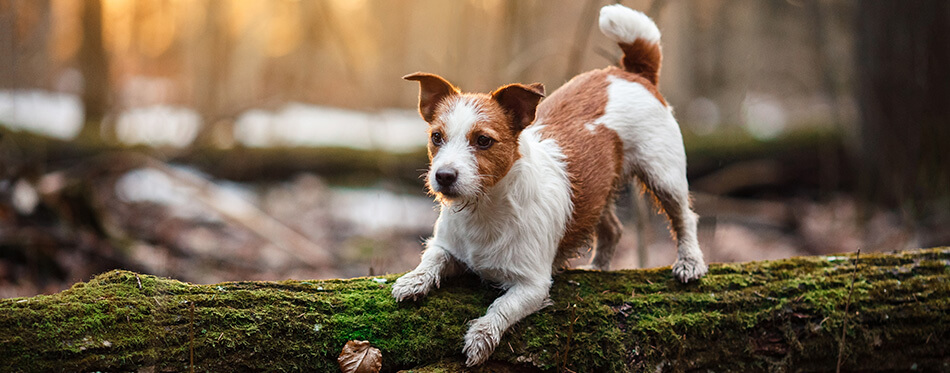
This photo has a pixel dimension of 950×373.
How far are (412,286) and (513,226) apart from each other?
681 mm

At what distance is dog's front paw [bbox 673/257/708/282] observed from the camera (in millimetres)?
4043

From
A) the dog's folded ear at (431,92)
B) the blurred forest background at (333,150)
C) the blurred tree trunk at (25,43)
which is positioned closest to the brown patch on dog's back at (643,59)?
the blurred forest background at (333,150)

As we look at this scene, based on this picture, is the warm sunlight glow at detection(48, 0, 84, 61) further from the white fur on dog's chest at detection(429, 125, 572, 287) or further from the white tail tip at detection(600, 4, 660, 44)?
the white fur on dog's chest at detection(429, 125, 572, 287)

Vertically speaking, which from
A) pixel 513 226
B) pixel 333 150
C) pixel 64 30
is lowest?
pixel 333 150

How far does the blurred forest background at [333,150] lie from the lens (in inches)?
275

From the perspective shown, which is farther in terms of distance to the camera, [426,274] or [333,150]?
[333,150]

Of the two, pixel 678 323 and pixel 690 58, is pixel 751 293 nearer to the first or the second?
pixel 678 323

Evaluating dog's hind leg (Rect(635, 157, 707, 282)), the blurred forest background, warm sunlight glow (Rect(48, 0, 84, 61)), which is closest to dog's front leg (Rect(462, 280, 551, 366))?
dog's hind leg (Rect(635, 157, 707, 282))

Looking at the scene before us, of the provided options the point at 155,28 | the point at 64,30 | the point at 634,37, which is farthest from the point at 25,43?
the point at 634,37

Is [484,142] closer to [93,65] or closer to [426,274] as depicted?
[426,274]

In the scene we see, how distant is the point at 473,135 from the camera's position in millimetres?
3387

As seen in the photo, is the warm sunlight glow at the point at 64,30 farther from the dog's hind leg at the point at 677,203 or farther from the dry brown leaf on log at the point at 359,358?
the dog's hind leg at the point at 677,203

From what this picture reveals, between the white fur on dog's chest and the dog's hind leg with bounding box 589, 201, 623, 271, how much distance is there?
117 centimetres

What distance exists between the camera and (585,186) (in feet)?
13.3
